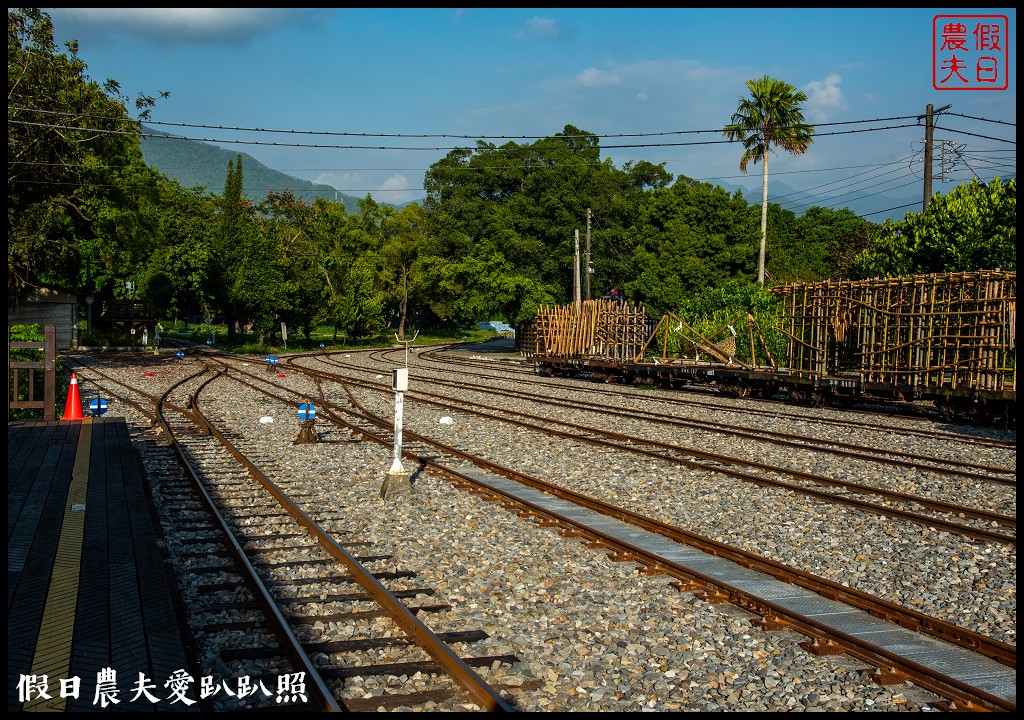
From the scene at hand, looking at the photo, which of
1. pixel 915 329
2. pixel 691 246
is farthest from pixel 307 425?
pixel 691 246

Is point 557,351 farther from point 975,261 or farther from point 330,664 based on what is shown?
point 330,664

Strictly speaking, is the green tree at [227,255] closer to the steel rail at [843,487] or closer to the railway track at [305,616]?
the steel rail at [843,487]

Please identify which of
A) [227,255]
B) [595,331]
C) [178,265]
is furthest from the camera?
[227,255]

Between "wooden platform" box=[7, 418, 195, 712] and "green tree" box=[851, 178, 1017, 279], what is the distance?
2604cm

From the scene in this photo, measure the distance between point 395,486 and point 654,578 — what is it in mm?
4307

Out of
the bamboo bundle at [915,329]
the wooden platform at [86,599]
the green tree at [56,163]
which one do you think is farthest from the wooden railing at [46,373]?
the bamboo bundle at [915,329]

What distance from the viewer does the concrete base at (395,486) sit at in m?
10.9

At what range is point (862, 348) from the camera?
76.1ft

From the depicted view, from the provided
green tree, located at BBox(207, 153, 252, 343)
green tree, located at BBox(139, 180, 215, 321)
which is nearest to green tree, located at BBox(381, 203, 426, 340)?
green tree, located at BBox(207, 153, 252, 343)

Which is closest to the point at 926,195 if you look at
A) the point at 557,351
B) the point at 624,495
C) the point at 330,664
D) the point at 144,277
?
the point at 557,351

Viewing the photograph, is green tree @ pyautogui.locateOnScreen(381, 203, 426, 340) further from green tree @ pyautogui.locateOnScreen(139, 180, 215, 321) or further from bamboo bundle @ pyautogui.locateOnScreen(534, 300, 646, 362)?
bamboo bundle @ pyautogui.locateOnScreen(534, 300, 646, 362)

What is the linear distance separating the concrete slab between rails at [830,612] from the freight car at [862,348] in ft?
27.5

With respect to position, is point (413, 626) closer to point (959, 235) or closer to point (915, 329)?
point (915, 329)

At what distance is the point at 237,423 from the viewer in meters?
18.5
